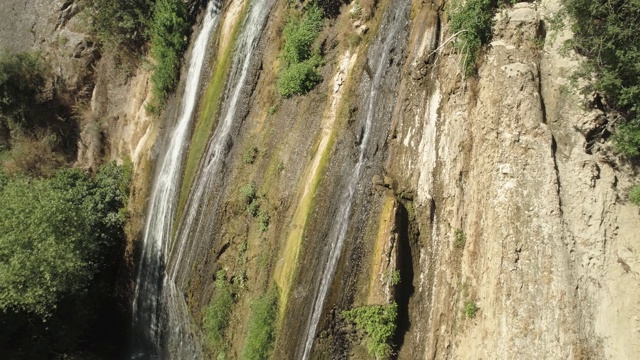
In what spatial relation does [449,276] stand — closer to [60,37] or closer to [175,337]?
[175,337]

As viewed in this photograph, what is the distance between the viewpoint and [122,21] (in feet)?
55.0

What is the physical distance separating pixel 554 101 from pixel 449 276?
360 cm

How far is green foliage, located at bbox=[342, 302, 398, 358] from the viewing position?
28.2ft

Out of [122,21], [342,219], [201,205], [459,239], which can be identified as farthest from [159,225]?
[459,239]

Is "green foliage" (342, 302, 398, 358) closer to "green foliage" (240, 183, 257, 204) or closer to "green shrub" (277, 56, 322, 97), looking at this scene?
"green foliage" (240, 183, 257, 204)

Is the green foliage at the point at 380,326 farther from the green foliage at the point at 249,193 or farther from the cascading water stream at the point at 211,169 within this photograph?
the cascading water stream at the point at 211,169

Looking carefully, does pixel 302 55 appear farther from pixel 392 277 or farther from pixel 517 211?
pixel 517 211

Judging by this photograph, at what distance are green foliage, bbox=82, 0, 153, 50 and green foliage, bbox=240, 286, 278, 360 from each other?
10.9 meters

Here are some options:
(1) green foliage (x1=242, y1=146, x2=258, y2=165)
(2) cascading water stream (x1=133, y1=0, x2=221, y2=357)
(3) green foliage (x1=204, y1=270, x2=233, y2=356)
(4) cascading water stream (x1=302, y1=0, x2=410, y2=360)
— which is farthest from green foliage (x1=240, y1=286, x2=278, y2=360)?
(2) cascading water stream (x1=133, y1=0, x2=221, y2=357)

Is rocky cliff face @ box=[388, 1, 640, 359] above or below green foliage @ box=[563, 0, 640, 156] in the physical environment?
below

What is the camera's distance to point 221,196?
39.1 ft

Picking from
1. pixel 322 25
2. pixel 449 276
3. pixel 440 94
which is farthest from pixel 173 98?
pixel 449 276

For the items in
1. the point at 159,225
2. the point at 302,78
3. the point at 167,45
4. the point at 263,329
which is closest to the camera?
the point at 263,329

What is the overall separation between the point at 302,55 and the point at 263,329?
6224 mm
